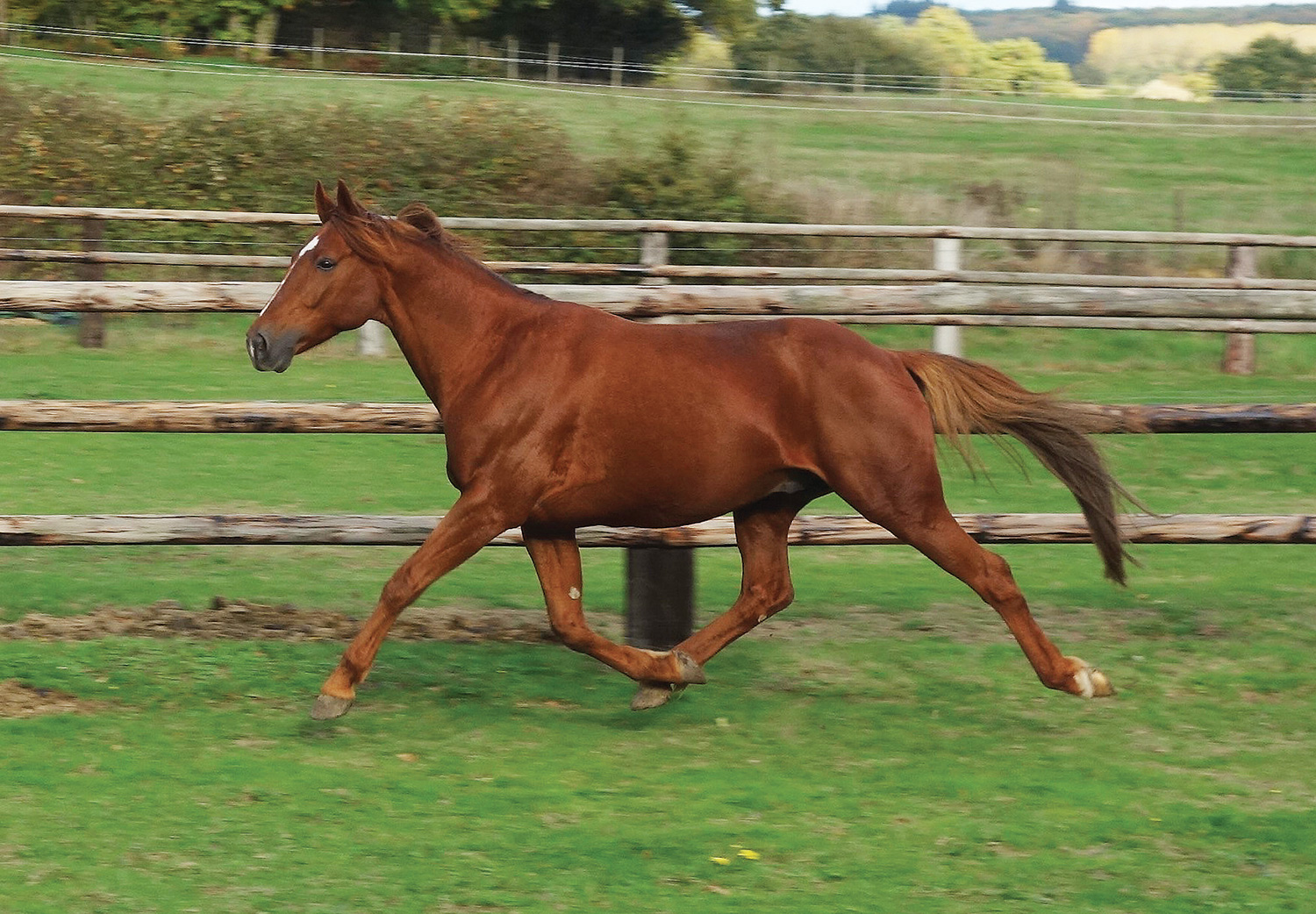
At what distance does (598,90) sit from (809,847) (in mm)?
30970

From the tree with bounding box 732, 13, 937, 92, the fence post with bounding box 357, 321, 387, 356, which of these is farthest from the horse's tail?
the tree with bounding box 732, 13, 937, 92

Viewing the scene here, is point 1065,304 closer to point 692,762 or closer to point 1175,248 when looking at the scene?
point 692,762

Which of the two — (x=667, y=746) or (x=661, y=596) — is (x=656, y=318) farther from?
(x=667, y=746)

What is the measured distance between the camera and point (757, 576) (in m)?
5.24

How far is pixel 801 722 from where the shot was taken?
5.09 m

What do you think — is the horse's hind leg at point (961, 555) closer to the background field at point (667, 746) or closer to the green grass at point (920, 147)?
the background field at point (667, 746)

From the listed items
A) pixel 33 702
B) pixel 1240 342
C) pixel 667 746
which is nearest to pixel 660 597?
pixel 667 746

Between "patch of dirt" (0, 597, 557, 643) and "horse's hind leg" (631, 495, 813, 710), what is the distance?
934 mm

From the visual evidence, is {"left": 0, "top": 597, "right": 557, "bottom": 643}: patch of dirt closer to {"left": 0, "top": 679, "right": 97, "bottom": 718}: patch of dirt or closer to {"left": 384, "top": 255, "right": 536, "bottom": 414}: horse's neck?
{"left": 0, "top": 679, "right": 97, "bottom": 718}: patch of dirt

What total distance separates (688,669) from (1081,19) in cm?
16007

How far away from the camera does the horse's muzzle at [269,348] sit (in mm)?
4648

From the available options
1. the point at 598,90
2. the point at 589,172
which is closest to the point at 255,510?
the point at 589,172

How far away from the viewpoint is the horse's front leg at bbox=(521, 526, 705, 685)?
16.2 feet

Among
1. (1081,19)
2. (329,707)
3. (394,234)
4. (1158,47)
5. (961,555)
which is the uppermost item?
(1081,19)
